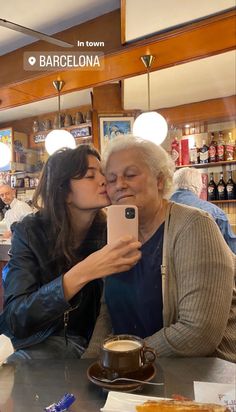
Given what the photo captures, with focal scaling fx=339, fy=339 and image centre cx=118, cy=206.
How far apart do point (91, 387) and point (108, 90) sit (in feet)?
11.3

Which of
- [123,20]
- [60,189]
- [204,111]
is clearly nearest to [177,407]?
[60,189]

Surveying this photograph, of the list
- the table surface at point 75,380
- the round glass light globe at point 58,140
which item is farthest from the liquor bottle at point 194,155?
the table surface at point 75,380

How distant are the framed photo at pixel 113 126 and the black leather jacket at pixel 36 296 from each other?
2.70 meters

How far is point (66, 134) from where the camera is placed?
3043 mm

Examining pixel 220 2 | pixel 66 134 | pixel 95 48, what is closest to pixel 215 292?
pixel 220 2

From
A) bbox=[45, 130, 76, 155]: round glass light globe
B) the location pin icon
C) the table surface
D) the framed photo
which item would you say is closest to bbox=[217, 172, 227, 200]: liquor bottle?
the framed photo

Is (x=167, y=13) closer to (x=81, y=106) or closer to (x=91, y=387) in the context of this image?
(x=91, y=387)

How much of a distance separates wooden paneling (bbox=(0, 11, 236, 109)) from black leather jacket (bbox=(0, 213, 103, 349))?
66.3 inches

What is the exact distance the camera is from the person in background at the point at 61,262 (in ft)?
2.69

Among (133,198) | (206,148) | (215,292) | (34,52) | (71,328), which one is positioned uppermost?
(34,52)

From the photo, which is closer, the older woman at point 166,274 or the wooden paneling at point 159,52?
the older woman at point 166,274

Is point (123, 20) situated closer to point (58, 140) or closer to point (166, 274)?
point (58, 140)

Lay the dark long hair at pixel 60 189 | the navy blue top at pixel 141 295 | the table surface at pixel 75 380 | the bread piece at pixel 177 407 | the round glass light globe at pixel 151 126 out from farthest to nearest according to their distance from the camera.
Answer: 1. the round glass light globe at pixel 151 126
2. the dark long hair at pixel 60 189
3. the navy blue top at pixel 141 295
4. the table surface at pixel 75 380
5. the bread piece at pixel 177 407

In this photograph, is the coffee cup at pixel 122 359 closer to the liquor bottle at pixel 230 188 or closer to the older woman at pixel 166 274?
the older woman at pixel 166 274
